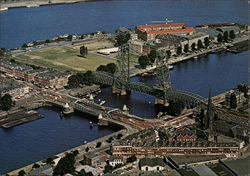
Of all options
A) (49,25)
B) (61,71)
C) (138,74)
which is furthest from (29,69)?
(49,25)

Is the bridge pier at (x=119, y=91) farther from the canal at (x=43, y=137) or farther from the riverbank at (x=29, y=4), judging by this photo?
the riverbank at (x=29, y=4)

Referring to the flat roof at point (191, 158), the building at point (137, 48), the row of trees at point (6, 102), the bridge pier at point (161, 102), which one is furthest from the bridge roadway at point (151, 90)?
the building at point (137, 48)

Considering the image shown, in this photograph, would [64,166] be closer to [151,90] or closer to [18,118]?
[18,118]

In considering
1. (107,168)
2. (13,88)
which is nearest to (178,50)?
(13,88)

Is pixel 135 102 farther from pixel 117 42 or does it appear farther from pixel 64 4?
pixel 64 4

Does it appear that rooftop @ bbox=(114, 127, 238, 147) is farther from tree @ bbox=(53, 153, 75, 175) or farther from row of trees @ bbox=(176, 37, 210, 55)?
row of trees @ bbox=(176, 37, 210, 55)
